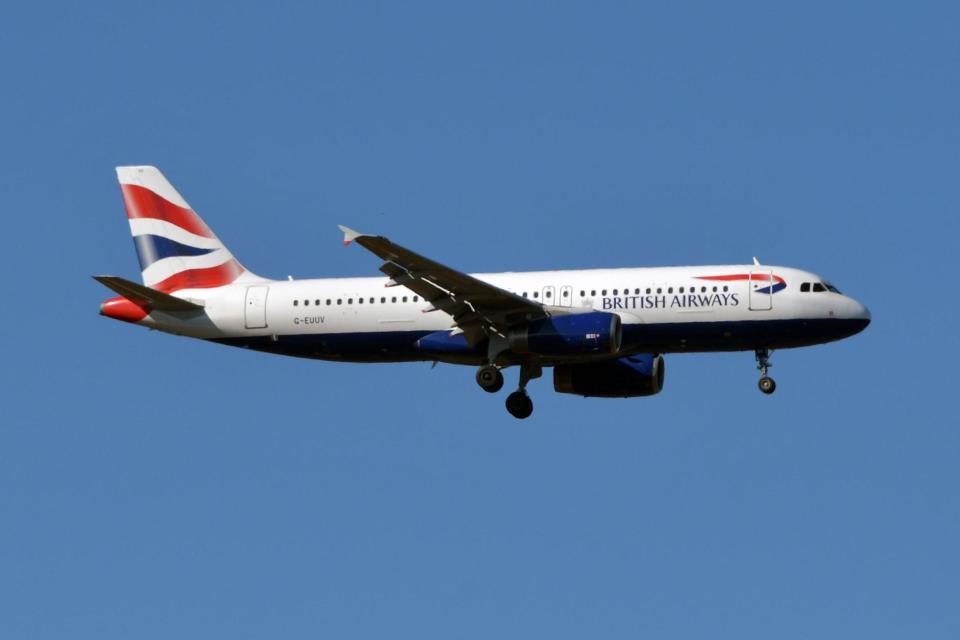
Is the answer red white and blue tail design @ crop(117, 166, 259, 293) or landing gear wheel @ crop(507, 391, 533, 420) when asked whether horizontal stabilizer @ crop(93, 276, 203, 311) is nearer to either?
red white and blue tail design @ crop(117, 166, 259, 293)

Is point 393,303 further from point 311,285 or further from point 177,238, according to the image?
point 177,238

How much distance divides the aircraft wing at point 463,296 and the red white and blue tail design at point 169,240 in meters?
8.77

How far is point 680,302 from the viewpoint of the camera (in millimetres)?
54438

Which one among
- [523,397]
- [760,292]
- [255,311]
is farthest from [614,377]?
[255,311]

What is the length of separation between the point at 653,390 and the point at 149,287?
16460 mm

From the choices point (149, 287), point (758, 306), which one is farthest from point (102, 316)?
point (758, 306)

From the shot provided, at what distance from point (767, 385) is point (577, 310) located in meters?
6.28

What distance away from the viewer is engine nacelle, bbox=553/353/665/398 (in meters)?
58.8

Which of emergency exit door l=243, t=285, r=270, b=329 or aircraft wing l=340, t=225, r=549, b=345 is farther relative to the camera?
emergency exit door l=243, t=285, r=270, b=329

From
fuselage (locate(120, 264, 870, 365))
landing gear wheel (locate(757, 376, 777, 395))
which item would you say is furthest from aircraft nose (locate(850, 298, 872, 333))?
landing gear wheel (locate(757, 376, 777, 395))

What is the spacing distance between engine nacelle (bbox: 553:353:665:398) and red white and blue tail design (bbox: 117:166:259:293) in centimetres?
1088

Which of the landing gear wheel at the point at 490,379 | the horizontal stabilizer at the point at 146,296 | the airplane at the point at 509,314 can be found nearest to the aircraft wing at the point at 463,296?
the airplane at the point at 509,314

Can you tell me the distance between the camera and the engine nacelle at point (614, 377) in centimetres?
5881

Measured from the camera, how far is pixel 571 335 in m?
53.6
